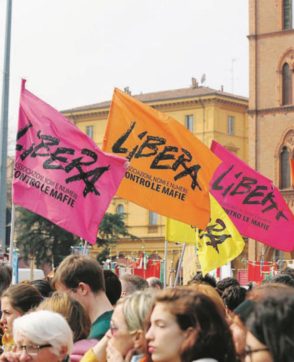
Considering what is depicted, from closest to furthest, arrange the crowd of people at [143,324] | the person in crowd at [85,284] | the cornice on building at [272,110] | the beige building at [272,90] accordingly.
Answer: the crowd of people at [143,324]
the person in crowd at [85,284]
the beige building at [272,90]
the cornice on building at [272,110]

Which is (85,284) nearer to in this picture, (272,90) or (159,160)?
(159,160)

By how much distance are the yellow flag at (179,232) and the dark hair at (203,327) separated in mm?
13202

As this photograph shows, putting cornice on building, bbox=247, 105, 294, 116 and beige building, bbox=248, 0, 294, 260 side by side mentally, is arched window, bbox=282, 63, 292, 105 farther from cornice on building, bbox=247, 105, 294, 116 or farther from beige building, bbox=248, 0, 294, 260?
cornice on building, bbox=247, 105, 294, 116

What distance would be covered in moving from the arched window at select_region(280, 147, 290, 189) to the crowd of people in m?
62.4

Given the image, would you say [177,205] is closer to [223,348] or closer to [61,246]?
[223,348]

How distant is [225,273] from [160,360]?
2075 cm

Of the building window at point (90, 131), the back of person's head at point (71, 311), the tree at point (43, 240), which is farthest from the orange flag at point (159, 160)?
the building window at point (90, 131)

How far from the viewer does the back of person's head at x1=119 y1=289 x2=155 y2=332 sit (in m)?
5.85

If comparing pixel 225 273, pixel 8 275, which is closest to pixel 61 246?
pixel 225 273

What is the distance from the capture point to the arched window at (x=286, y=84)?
71.2 meters

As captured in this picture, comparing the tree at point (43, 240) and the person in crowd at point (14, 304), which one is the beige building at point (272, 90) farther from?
the person in crowd at point (14, 304)

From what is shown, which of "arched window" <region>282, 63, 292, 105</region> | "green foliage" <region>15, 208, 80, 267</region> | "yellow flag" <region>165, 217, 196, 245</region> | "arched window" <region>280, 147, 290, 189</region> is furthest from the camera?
"green foliage" <region>15, 208, 80, 267</region>

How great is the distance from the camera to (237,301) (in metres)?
9.59

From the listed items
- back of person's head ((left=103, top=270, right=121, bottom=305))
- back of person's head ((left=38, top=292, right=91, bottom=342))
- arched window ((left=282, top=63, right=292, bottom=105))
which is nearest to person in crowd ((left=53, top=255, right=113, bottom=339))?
back of person's head ((left=38, top=292, right=91, bottom=342))
